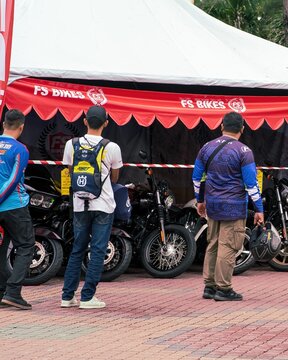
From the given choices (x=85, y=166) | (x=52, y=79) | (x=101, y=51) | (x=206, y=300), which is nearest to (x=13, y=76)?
(x=52, y=79)

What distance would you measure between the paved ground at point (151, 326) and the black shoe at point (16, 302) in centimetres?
8

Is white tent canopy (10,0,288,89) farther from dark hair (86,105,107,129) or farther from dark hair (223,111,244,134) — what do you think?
dark hair (86,105,107,129)

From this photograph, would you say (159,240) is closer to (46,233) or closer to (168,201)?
(168,201)

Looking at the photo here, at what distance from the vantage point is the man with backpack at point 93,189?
9172mm

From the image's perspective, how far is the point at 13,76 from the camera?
37.4 feet

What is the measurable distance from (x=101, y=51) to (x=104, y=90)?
2.37 feet

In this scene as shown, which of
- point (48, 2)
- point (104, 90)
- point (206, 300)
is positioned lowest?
point (206, 300)

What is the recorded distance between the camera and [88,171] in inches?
362

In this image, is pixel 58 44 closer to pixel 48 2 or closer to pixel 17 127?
pixel 48 2

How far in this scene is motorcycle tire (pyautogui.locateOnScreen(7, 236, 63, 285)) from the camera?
1141 cm

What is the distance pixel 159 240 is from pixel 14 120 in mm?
3580

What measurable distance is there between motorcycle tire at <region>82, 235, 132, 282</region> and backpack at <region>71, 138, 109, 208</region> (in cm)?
276

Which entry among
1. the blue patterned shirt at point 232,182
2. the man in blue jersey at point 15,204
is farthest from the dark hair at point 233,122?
the man in blue jersey at point 15,204

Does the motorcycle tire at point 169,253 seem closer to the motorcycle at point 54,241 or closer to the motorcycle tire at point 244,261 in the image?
the motorcycle at point 54,241
